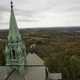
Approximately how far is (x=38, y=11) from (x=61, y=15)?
0.88 feet

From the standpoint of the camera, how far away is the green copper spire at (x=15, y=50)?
294 centimetres

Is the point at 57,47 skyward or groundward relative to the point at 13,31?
groundward

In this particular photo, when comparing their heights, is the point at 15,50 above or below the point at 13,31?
below

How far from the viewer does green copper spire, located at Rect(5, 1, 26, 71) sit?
294 centimetres

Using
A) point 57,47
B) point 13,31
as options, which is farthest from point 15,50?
point 57,47

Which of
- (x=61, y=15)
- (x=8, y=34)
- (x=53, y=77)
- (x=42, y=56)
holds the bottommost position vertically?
(x=53, y=77)

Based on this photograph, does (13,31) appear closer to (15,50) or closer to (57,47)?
(15,50)

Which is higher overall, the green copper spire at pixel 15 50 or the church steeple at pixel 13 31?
the church steeple at pixel 13 31

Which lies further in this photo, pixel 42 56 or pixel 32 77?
pixel 42 56

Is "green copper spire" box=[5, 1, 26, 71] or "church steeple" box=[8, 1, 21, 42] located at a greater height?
"church steeple" box=[8, 1, 21, 42]

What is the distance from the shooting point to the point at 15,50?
3.03 metres

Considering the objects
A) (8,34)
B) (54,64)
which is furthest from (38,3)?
(54,64)

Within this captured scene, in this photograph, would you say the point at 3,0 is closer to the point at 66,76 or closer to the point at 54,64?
the point at 54,64

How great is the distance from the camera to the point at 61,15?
9.84 feet
